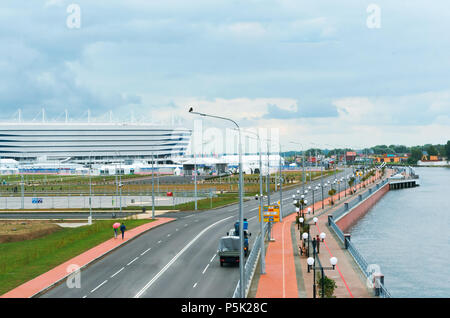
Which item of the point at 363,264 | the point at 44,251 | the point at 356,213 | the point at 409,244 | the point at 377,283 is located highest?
the point at 377,283

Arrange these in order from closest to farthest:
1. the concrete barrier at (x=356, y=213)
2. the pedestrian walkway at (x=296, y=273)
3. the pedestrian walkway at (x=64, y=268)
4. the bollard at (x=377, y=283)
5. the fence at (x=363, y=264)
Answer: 1. the fence at (x=363, y=264)
2. the bollard at (x=377, y=283)
3. the pedestrian walkway at (x=296, y=273)
4. the pedestrian walkway at (x=64, y=268)
5. the concrete barrier at (x=356, y=213)

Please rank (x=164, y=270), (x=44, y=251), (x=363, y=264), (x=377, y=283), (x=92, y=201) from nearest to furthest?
(x=377, y=283) → (x=363, y=264) → (x=164, y=270) → (x=44, y=251) → (x=92, y=201)

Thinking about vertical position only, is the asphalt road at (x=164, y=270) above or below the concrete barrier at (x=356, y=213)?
above

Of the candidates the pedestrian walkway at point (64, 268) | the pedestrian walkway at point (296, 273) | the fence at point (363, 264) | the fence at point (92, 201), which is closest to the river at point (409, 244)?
the fence at point (363, 264)

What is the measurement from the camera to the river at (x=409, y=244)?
40.3 meters

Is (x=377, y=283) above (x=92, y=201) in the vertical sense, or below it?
above

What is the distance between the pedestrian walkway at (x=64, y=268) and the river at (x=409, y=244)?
23497 mm

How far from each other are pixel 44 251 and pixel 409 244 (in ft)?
132

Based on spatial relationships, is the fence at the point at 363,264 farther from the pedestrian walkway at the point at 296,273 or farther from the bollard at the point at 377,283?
the pedestrian walkway at the point at 296,273

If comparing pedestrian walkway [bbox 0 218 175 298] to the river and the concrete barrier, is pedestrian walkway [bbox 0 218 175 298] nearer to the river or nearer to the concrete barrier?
the river

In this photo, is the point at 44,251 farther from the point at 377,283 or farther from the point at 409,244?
the point at 409,244

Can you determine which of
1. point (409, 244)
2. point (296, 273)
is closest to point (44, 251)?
point (296, 273)

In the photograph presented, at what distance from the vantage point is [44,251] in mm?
41938

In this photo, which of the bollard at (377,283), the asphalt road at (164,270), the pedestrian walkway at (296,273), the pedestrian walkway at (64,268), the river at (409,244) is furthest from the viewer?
the river at (409,244)
